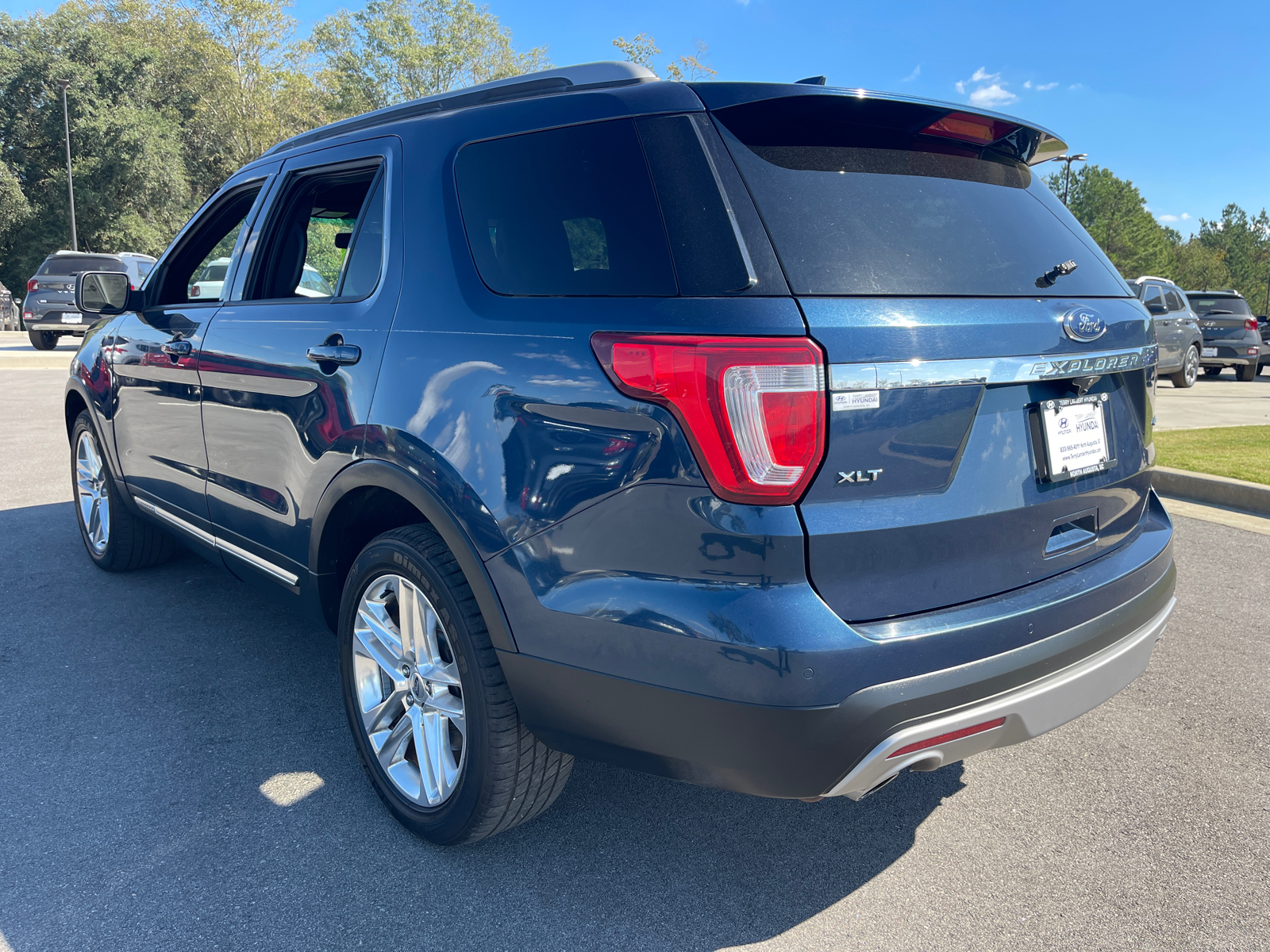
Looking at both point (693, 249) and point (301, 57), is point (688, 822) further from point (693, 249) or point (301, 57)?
point (301, 57)

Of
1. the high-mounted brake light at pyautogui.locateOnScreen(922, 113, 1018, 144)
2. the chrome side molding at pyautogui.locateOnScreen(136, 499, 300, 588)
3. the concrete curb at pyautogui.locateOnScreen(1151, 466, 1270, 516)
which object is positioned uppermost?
the high-mounted brake light at pyautogui.locateOnScreen(922, 113, 1018, 144)

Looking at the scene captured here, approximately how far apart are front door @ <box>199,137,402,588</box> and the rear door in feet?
4.10

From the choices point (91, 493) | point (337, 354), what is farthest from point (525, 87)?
point (91, 493)

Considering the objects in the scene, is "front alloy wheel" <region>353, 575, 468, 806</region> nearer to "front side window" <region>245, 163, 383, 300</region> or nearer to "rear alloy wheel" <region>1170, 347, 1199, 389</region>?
"front side window" <region>245, 163, 383, 300</region>

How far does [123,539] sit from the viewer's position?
4.65 meters

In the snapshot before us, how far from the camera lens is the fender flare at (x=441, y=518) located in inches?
84.4

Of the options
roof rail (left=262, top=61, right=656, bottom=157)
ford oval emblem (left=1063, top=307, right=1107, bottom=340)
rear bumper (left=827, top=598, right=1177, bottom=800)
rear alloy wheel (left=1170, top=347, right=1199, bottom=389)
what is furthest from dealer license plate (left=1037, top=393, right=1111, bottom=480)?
rear alloy wheel (left=1170, top=347, right=1199, bottom=389)

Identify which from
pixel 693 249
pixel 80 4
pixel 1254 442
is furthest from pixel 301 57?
pixel 693 249

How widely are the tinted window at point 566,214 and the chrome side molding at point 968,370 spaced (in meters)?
0.42

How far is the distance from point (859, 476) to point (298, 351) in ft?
6.10

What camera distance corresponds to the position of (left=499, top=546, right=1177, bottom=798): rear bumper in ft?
5.89

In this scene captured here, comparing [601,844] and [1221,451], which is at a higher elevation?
[1221,451]

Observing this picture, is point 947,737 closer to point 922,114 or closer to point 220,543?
point 922,114

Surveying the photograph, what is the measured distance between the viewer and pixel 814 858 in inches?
97.3
